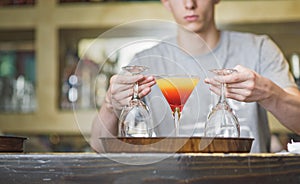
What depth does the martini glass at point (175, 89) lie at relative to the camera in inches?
50.8

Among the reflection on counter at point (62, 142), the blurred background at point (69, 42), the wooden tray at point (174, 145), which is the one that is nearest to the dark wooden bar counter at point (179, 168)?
the wooden tray at point (174, 145)

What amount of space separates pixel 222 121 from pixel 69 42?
2076mm

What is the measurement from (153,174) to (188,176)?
2.5 inches

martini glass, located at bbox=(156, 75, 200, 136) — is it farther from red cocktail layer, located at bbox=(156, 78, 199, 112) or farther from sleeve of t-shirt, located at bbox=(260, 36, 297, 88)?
sleeve of t-shirt, located at bbox=(260, 36, 297, 88)

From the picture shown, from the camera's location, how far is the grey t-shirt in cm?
130

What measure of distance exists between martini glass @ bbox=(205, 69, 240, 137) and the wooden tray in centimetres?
12

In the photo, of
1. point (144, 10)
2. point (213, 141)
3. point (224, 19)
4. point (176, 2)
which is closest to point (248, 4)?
point (224, 19)

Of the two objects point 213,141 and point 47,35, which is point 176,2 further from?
point 47,35

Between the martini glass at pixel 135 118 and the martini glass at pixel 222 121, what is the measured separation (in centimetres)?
14

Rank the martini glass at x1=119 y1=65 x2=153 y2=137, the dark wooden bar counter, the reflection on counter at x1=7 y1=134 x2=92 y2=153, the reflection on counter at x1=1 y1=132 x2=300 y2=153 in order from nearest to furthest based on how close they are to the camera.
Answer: the dark wooden bar counter < the martini glass at x1=119 y1=65 x2=153 y2=137 < the reflection on counter at x1=1 y1=132 x2=300 y2=153 < the reflection on counter at x1=7 y1=134 x2=92 y2=153

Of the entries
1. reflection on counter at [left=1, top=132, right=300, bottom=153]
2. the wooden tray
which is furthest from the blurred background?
the wooden tray

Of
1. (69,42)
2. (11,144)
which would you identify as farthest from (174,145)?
(69,42)

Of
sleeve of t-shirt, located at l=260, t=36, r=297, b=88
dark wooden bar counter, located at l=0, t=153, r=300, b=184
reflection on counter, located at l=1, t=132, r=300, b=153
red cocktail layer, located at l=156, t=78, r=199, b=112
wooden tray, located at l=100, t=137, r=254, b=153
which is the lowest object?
dark wooden bar counter, located at l=0, t=153, r=300, b=184

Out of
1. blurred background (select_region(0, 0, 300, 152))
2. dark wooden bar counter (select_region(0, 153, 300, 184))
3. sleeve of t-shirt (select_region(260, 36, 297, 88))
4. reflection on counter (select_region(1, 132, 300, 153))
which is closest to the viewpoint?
dark wooden bar counter (select_region(0, 153, 300, 184))
